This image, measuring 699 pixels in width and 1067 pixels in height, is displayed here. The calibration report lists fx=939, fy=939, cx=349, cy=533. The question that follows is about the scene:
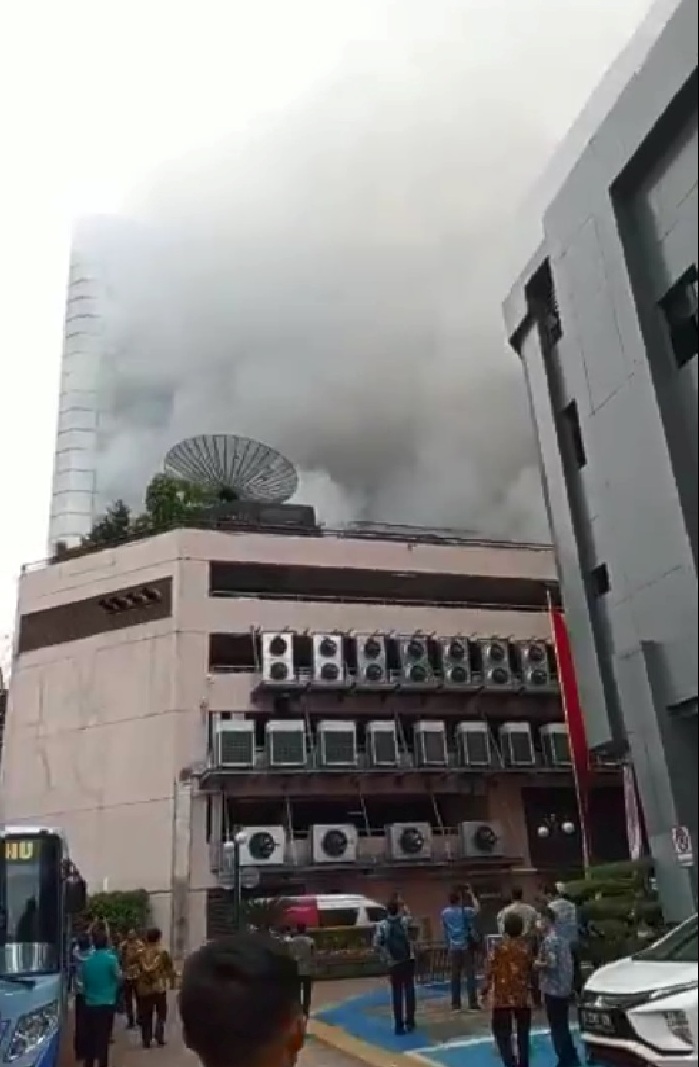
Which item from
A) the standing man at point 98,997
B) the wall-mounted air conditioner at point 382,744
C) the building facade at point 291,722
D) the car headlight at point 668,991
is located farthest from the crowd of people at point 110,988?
the wall-mounted air conditioner at point 382,744

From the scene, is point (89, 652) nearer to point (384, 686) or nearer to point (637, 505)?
point (384, 686)

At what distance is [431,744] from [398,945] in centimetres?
1674

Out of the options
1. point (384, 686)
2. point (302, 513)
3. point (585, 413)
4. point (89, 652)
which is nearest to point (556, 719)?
point (384, 686)

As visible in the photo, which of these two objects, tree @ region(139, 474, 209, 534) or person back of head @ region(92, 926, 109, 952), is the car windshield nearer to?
person back of head @ region(92, 926, 109, 952)

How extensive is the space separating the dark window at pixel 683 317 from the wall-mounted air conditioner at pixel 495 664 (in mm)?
26168

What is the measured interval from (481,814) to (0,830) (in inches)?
852

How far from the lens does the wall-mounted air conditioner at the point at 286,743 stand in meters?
25.2

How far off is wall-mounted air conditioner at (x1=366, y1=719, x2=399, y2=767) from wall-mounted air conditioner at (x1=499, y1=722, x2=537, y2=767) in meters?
3.33

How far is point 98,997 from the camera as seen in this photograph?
28.7ft

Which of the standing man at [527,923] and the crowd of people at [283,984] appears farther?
the standing man at [527,923]

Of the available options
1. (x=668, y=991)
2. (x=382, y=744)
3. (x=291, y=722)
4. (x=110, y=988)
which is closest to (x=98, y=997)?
(x=110, y=988)

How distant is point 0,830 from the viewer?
8273 mm

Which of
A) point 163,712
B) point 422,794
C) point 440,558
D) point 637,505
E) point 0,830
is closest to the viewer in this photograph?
point 637,505

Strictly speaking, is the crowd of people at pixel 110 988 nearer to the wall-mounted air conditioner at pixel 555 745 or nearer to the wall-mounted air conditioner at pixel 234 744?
the wall-mounted air conditioner at pixel 234 744
